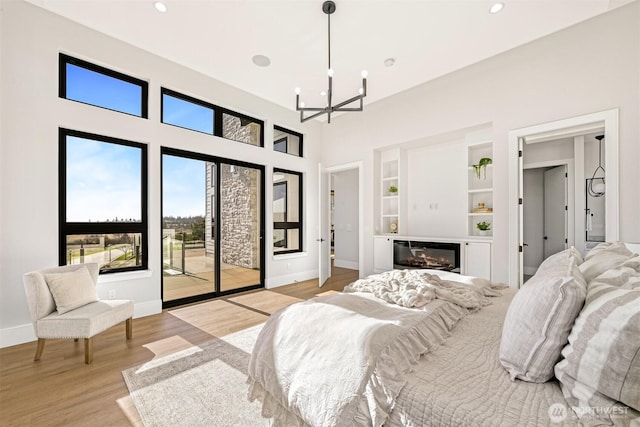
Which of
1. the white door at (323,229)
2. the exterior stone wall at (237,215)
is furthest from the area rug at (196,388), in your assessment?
the white door at (323,229)

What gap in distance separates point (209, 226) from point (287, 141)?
237cm

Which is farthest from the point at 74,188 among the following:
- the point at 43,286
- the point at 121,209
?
the point at 43,286

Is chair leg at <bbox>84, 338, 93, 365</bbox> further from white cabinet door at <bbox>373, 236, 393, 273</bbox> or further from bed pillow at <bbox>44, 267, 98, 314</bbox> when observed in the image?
white cabinet door at <bbox>373, 236, 393, 273</bbox>

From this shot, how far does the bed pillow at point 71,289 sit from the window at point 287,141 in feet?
11.7

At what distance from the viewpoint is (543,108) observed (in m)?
3.46

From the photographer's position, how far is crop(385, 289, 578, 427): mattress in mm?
812

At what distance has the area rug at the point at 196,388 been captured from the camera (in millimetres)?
1708

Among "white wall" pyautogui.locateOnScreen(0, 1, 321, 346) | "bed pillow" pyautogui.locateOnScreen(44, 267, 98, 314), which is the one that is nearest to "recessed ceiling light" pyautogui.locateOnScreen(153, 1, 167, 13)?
"white wall" pyautogui.locateOnScreen(0, 1, 321, 346)

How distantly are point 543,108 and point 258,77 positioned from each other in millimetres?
3961

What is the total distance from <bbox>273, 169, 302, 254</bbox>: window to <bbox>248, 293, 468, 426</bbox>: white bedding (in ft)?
12.7

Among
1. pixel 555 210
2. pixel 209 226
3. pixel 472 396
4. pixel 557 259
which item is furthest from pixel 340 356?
pixel 555 210

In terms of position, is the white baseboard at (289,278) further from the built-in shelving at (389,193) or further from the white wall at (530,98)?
the built-in shelving at (389,193)

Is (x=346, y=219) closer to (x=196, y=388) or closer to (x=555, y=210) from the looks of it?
(x=555, y=210)

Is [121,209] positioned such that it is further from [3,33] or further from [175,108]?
[3,33]
